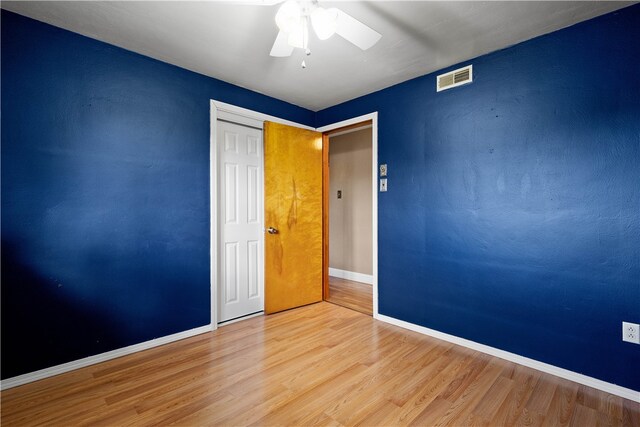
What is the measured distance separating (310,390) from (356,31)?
224 centimetres

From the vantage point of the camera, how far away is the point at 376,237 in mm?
3252

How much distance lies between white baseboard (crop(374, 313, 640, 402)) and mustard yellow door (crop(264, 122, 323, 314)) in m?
1.24

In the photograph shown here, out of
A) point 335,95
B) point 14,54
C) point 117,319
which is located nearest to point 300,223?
point 335,95

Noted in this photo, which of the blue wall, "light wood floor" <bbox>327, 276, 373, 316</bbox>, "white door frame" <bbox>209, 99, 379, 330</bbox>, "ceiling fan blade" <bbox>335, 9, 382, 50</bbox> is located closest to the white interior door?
"white door frame" <bbox>209, 99, 379, 330</bbox>

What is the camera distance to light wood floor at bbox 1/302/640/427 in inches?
66.2

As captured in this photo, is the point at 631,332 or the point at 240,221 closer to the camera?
the point at 631,332

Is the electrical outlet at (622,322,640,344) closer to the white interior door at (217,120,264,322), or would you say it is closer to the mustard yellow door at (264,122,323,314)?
the mustard yellow door at (264,122,323,314)

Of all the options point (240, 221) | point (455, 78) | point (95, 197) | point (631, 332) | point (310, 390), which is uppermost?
point (455, 78)

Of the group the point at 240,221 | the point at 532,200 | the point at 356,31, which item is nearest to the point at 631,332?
the point at 532,200

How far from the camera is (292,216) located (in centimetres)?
351

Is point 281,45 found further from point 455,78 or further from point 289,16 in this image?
point 455,78

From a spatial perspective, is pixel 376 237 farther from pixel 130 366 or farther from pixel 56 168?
pixel 56 168

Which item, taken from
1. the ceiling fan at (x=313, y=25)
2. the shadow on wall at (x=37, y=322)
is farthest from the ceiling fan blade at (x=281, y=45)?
the shadow on wall at (x=37, y=322)

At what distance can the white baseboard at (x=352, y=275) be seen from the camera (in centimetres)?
476
